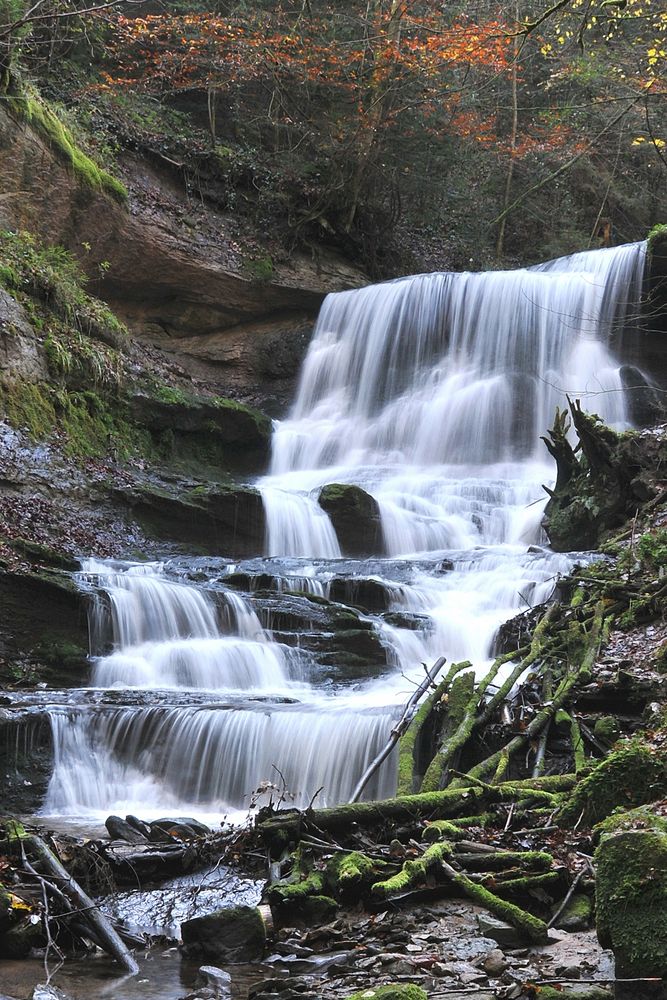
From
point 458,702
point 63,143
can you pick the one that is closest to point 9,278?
point 63,143

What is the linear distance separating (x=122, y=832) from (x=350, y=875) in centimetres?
187

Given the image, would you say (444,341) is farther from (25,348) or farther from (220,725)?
(220,725)

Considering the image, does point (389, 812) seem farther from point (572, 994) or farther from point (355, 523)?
point (355, 523)

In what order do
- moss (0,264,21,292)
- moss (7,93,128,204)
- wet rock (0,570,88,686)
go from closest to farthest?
wet rock (0,570,88,686) → moss (0,264,21,292) → moss (7,93,128,204)

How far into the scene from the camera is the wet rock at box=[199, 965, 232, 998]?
3441mm

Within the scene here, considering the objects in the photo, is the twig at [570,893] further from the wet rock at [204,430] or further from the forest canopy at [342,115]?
the forest canopy at [342,115]

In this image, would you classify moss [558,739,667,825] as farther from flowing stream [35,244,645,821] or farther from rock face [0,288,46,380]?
rock face [0,288,46,380]

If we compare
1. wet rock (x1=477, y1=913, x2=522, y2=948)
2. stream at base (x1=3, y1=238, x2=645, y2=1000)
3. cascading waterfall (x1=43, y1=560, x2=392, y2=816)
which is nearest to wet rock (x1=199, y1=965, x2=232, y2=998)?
stream at base (x1=3, y1=238, x2=645, y2=1000)

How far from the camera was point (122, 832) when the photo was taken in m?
5.21

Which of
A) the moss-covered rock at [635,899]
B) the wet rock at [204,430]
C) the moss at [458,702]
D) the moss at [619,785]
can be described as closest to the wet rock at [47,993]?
the moss-covered rock at [635,899]

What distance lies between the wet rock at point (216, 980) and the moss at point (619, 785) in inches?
70.8

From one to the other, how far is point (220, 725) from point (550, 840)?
3703mm

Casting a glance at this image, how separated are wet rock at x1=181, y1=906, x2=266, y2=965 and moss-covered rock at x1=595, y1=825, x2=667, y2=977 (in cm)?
156

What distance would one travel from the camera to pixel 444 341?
18.2 m
